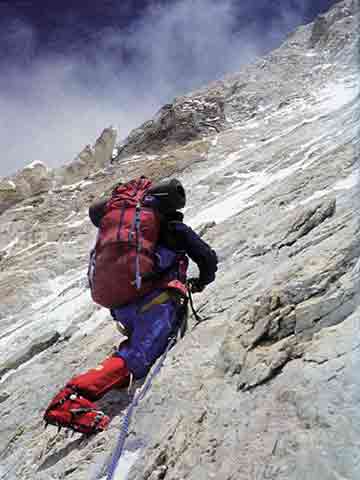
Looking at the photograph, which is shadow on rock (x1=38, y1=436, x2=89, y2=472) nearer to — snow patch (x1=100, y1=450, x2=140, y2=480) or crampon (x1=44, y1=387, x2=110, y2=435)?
crampon (x1=44, y1=387, x2=110, y2=435)

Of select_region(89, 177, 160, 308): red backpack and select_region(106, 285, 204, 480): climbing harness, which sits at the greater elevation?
select_region(89, 177, 160, 308): red backpack

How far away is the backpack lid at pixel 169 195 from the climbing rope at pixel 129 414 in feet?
4.85

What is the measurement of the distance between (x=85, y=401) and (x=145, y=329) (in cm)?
95

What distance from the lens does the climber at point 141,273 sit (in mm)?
4391

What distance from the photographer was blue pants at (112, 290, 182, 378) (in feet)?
14.5

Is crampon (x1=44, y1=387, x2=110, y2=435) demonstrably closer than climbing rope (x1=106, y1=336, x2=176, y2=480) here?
No

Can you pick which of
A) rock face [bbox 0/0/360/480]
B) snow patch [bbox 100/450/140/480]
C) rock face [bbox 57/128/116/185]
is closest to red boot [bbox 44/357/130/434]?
rock face [bbox 0/0/360/480]

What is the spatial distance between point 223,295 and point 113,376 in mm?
2003

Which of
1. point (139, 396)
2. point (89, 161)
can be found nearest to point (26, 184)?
point (89, 161)

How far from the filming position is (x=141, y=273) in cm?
448

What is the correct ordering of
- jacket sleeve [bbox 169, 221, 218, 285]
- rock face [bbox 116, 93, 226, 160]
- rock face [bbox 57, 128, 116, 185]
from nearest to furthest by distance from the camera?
1. jacket sleeve [bbox 169, 221, 218, 285]
2. rock face [bbox 116, 93, 226, 160]
3. rock face [bbox 57, 128, 116, 185]

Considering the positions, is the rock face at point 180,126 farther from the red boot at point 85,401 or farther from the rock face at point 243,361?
the red boot at point 85,401

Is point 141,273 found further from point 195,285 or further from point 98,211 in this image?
point 98,211

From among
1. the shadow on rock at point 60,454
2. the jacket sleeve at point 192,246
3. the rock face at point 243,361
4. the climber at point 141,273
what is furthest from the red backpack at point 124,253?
the shadow on rock at point 60,454
